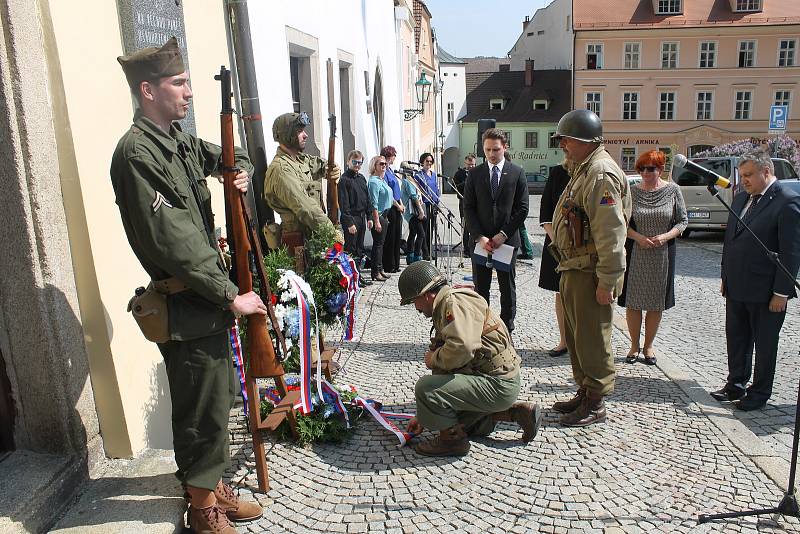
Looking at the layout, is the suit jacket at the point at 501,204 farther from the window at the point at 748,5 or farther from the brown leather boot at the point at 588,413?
the window at the point at 748,5

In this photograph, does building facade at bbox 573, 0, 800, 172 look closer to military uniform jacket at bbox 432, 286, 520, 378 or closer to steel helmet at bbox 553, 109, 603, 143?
steel helmet at bbox 553, 109, 603, 143

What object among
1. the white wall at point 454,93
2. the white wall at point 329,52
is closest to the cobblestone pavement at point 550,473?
the white wall at point 329,52

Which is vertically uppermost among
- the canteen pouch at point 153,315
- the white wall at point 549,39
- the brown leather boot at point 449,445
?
the white wall at point 549,39

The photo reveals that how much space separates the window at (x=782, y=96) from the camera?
37125 mm

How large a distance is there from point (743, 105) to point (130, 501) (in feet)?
138

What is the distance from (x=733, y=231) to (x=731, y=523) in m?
2.40

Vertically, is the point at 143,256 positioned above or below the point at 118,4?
below

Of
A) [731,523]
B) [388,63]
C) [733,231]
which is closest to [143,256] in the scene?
[731,523]

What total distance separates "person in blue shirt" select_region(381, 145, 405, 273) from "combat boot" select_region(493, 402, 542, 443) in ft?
19.4

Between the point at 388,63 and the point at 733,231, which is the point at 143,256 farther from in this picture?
the point at 388,63

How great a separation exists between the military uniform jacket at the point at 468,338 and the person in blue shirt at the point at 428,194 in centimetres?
561

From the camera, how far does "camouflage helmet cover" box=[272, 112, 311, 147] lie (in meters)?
4.80

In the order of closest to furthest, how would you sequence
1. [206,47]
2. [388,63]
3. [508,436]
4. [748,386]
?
[508,436] → [748,386] → [206,47] → [388,63]

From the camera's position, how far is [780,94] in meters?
37.3
